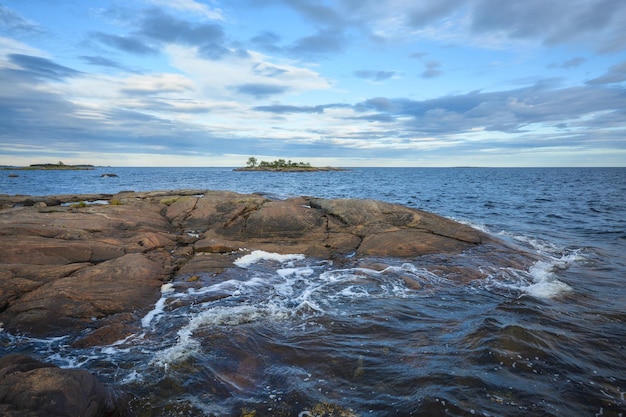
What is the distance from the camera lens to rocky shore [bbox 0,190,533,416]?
5.32m

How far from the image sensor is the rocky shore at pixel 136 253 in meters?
5.32

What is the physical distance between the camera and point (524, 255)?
51.0 ft

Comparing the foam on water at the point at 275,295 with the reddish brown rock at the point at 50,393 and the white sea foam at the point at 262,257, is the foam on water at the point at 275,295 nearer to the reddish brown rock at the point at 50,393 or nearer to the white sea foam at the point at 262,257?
the white sea foam at the point at 262,257

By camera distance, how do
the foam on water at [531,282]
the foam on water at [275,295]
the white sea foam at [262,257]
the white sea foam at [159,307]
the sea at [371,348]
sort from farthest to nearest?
the white sea foam at [262,257] < the foam on water at [531,282] < the white sea foam at [159,307] < the foam on water at [275,295] < the sea at [371,348]

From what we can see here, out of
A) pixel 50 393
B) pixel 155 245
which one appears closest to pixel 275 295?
pixel 50 393

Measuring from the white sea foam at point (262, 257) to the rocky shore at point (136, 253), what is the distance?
371mm

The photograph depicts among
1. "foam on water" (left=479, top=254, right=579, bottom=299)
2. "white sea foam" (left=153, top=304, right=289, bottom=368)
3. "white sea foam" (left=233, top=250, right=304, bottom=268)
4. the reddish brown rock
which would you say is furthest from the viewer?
"white sea foam" (left=233, top=250, right=304, bottom=268)

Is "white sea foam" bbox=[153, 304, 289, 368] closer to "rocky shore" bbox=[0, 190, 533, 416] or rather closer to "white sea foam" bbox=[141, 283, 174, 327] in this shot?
"white sea foam" bbox=[141, 283, 174, 327]

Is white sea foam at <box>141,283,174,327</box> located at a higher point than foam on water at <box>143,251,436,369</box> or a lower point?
lower

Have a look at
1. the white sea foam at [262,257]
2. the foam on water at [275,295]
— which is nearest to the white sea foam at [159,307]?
the foam on water at [275,295]

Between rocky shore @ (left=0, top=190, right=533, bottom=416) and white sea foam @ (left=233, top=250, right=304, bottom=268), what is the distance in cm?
A: 37

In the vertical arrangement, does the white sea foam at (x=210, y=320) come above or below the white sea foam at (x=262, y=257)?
below

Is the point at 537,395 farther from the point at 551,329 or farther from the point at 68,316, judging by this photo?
the point at 68,316

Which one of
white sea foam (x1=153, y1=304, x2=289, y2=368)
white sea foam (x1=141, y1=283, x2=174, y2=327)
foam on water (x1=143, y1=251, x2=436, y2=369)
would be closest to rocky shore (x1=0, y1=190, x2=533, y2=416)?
white sea foam (x1=141, y1=283, x2=174, y2=327)
